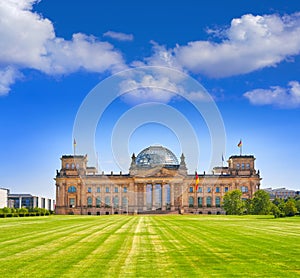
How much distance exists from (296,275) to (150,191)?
149 m

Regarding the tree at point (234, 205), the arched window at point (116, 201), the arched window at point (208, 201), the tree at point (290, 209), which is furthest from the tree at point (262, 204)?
the arched window at point (116, 201)

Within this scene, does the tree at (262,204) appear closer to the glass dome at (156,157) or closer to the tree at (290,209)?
the tree at (290,209)

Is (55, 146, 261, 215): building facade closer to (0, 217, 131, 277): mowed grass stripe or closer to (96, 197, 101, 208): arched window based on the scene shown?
(96, 197, 101, 208): arched window

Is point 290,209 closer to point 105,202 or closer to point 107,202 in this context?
point 107,202

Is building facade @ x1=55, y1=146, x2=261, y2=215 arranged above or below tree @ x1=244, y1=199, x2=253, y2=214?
above

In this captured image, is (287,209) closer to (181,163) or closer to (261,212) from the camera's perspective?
(261,212)

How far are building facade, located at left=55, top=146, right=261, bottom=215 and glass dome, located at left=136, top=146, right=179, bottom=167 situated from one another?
0.39 meters

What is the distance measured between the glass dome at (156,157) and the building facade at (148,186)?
0.39 m

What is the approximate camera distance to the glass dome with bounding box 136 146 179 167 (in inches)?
6747

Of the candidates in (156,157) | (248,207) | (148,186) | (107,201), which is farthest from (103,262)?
(156,157)

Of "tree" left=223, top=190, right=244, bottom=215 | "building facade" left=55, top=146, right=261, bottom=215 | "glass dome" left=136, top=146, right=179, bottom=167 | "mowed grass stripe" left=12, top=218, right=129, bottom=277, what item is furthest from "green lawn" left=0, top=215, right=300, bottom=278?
"glass dome" left=136, top=146, right=179, bottom=167

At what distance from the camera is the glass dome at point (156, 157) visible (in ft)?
562

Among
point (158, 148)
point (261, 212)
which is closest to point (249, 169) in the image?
point (158, 148)

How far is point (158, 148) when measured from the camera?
17800 cm
